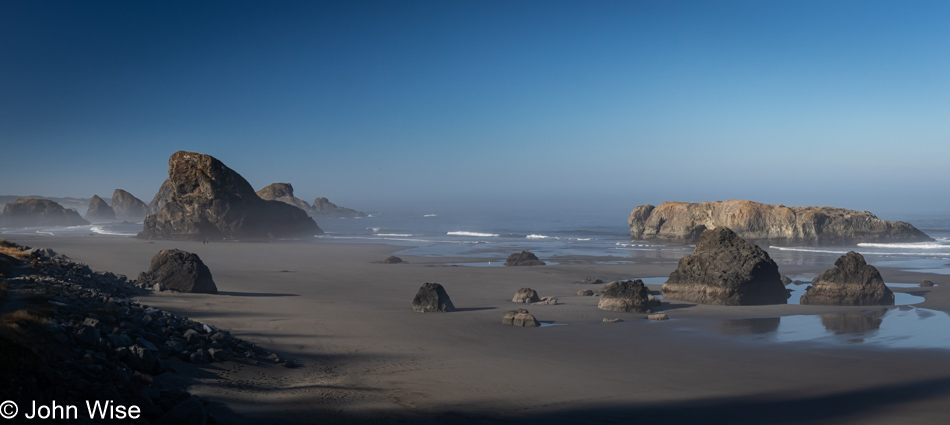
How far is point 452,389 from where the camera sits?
976 centimetres

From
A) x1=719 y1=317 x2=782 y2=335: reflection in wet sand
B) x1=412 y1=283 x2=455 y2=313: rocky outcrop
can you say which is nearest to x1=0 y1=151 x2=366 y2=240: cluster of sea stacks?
x1=412 y1=283 x2=455 y2=313: rocky outcrop

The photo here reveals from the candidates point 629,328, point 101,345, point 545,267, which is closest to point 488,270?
point 545,267

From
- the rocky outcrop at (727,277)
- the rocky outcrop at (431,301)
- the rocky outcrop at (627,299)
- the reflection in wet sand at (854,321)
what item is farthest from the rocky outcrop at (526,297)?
the reflection in wet sand at (854,321)

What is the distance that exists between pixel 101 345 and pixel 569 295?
17.0m

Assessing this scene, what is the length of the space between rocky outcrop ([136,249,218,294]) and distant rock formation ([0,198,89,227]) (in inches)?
3357

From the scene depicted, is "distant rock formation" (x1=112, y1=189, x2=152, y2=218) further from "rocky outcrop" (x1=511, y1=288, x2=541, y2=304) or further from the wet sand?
"rocky outcrop" (x1=511, y1=288, x2=541, y2=304)

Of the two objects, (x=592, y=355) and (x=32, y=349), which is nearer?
(x=32, y=349)

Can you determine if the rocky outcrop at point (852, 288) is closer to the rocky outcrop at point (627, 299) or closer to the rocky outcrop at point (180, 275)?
the rocky outcrop at point (627, 299)

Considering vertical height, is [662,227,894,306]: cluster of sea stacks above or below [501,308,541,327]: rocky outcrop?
above

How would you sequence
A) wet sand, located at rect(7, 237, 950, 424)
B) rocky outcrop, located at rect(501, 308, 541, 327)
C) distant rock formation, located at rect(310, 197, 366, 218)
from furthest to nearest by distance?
1. distant rock formation, located at rect(310, 197, 366, 218)
2. rocky outcrop, located at rect(501, 308, 541, 327)
3. wet sand, located at rect(7, 237, 950, 424)

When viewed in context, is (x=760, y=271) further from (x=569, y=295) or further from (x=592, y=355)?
(x=592, y=355)

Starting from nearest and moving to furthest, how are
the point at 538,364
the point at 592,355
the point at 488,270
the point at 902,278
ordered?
the point at 538,364
the point at 592,355
the point at 902,278
the point at 488,270

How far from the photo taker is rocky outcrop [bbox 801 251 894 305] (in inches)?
812

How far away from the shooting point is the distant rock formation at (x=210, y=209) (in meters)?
59.8
